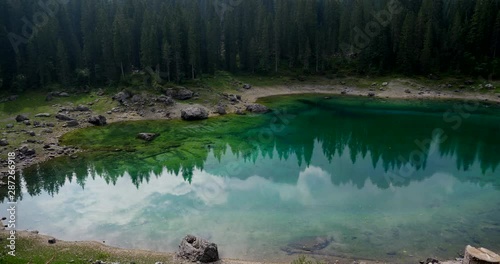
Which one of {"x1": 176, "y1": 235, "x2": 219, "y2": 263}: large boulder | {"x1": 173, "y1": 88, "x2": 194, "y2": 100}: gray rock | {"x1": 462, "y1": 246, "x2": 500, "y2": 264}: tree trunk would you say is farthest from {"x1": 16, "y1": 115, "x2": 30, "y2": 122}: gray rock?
{"x1": 462, "y1": 246, "x2": 500, "y2": 264}: tree trunk

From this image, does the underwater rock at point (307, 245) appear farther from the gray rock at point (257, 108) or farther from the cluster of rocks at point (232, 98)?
the cluster of rocks at point (232, 98)

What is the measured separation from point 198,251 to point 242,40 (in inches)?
3443

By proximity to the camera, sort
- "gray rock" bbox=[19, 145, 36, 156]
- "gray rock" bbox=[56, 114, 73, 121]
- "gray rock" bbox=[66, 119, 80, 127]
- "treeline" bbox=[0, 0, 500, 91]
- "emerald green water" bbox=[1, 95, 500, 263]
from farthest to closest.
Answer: "treeline" bbox=[0, 0, 500, 91] → "gray rock" bbox=[56, 114, 73, 121] → "gray rock" bbox=[66, 119, 80, 127] → "gray rock" bbox=[19, 145, 36, 156] → "emerald green water" bbox=[1, 95, 500, 263]

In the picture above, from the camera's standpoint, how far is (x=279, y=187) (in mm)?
40844

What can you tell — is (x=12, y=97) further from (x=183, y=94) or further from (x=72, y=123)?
(x=183, y=94)

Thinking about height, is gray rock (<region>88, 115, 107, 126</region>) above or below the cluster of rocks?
below

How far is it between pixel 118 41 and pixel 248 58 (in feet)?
114

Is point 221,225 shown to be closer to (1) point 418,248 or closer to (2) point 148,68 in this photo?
(1) point 418,248

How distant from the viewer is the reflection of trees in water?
44.4 m

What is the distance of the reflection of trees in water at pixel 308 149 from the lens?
44.4 meters

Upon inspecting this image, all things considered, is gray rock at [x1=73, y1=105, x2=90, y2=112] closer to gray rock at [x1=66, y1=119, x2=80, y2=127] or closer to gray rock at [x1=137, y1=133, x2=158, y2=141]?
gray rock at [x1=66, y1=119, x2=80, y2=127]

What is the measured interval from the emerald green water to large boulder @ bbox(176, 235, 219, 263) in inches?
106

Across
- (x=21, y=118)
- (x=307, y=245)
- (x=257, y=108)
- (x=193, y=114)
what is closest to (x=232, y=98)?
(x=257, y=108)

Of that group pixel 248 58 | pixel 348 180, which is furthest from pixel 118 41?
pixel 348 180
